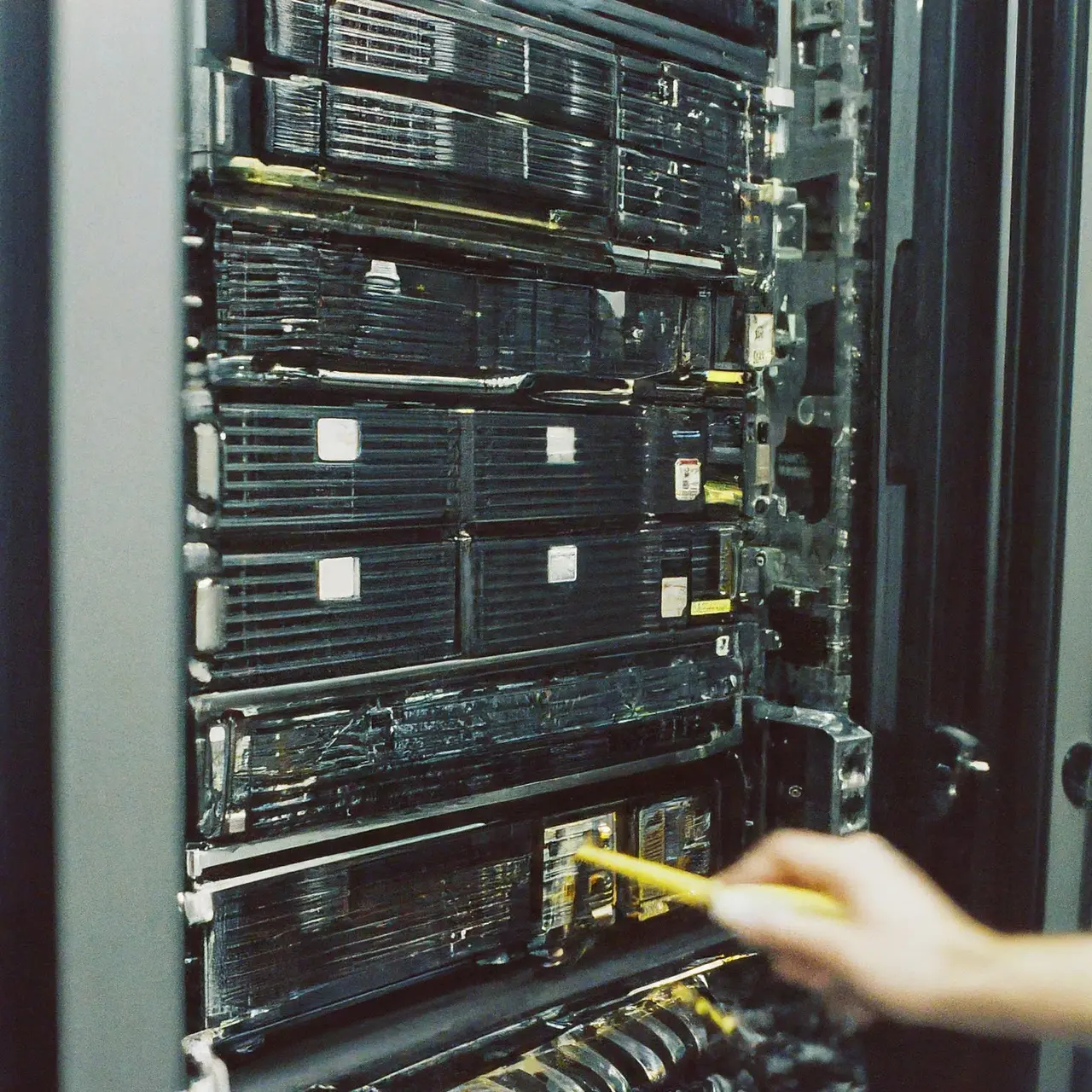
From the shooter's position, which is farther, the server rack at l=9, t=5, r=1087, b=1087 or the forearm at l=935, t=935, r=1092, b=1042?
the server rack at l=9, t=5, r=1087, b=1087

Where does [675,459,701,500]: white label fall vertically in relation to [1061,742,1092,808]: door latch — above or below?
above

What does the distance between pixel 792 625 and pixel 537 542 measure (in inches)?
20.0

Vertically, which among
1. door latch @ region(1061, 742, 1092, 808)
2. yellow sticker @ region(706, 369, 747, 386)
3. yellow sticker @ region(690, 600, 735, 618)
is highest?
yellow sticker @ region(706, 369, 747, 386)

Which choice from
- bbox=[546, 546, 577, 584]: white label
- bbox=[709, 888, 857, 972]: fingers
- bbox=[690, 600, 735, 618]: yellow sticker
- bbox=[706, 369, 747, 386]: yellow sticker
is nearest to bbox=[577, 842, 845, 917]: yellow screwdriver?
bbox=[709, 888, 857, 972]: fingers

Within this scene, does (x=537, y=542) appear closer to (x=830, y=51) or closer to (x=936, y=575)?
(x=936, y=575)

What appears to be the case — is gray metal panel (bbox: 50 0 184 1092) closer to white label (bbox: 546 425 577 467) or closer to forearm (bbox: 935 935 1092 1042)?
white label (bbox: 546 425 577 467)

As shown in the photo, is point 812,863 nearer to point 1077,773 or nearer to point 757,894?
point 757,894

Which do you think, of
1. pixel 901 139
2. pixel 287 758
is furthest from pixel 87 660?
pixel 901 139

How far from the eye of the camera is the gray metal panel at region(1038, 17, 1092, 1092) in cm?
172

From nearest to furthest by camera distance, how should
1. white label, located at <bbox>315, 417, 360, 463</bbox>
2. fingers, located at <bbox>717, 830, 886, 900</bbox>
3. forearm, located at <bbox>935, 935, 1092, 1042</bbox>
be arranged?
forearm, located at <bbox>935, 935, 1092, 1042</bbox>
fingers, located at <bbox>717, 830, 886, 900</bbox>
white label, located at <bbox>315, 417, 360, 463</bbox>

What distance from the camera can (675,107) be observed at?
1.64 metres

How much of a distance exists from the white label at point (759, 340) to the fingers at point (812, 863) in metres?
0.86

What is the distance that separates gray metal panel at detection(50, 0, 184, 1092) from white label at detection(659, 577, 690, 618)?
76 cm

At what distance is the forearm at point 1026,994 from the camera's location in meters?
0.89
